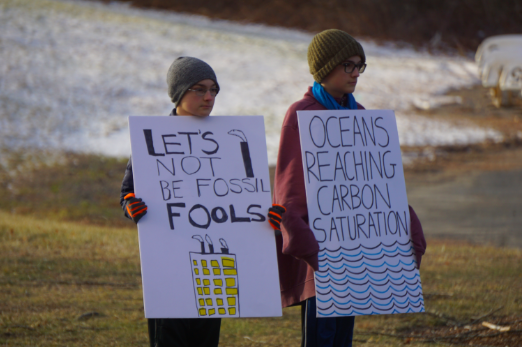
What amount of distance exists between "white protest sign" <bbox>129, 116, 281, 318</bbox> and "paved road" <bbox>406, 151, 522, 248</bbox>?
5.52 metres

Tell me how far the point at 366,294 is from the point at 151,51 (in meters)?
17.4

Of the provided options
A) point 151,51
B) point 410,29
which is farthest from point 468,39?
point 151,51

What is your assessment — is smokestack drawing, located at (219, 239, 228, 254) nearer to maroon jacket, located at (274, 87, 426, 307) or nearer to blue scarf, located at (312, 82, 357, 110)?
maroon jacket, located at (274, 87, 426, 307)

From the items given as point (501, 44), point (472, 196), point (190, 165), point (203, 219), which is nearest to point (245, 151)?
point (190, 165)

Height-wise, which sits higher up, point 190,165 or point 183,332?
point 190,165

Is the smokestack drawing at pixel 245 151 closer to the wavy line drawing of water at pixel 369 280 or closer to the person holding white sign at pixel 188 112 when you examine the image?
the person holding white sign at pixel 188 112

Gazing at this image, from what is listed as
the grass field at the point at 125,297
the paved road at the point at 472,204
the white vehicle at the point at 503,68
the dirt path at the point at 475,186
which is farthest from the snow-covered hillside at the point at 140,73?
the grass field at the point at 125,297

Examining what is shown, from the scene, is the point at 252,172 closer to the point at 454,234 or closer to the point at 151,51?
the point at 454,234

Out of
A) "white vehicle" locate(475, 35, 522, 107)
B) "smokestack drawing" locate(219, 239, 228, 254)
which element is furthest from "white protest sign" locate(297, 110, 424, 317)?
"white vehicle" locate(475, 35, 522, 107)

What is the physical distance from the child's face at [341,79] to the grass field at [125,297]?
186 cm

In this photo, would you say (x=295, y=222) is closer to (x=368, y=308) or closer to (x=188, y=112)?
(x=368, y=308)

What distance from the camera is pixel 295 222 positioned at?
2750mm

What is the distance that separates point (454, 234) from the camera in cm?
821

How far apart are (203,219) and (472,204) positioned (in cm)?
781
